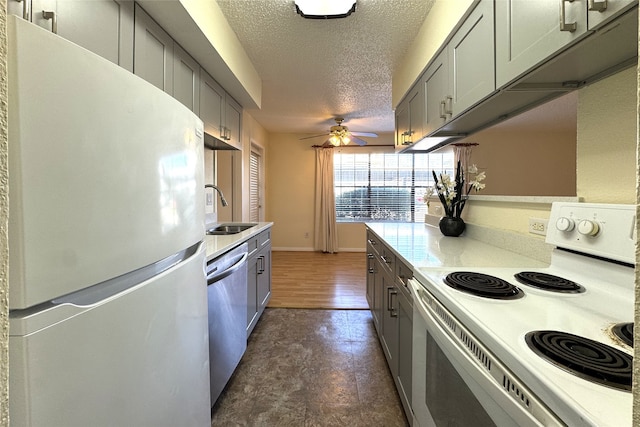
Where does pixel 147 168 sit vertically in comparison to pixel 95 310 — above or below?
above

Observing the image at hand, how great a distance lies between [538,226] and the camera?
1266 mm

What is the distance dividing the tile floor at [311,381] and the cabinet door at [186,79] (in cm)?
184

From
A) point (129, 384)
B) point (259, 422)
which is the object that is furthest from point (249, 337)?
point (129, 384)

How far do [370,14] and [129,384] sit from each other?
2454 millimetres

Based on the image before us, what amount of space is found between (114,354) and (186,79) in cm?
181

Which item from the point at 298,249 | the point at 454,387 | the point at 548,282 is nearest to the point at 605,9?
the point at 548,282

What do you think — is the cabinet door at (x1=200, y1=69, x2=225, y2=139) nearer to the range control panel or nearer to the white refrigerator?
the white refrigerator

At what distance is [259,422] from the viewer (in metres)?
1.40

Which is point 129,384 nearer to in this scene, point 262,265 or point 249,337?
point 249,337

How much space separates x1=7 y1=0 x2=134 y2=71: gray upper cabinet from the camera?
879mm

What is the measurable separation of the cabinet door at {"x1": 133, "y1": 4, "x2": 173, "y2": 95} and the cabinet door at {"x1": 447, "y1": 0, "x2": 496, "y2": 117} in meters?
1.66

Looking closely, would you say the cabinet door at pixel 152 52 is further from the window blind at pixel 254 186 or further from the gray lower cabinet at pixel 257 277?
the window blind at pixel 254 186

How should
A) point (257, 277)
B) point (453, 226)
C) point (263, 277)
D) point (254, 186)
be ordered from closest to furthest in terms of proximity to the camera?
point (453, 226) < point (257, 277) < point (263, 277) < point (254, 186)

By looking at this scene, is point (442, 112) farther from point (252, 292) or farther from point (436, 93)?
point (252, 292)
